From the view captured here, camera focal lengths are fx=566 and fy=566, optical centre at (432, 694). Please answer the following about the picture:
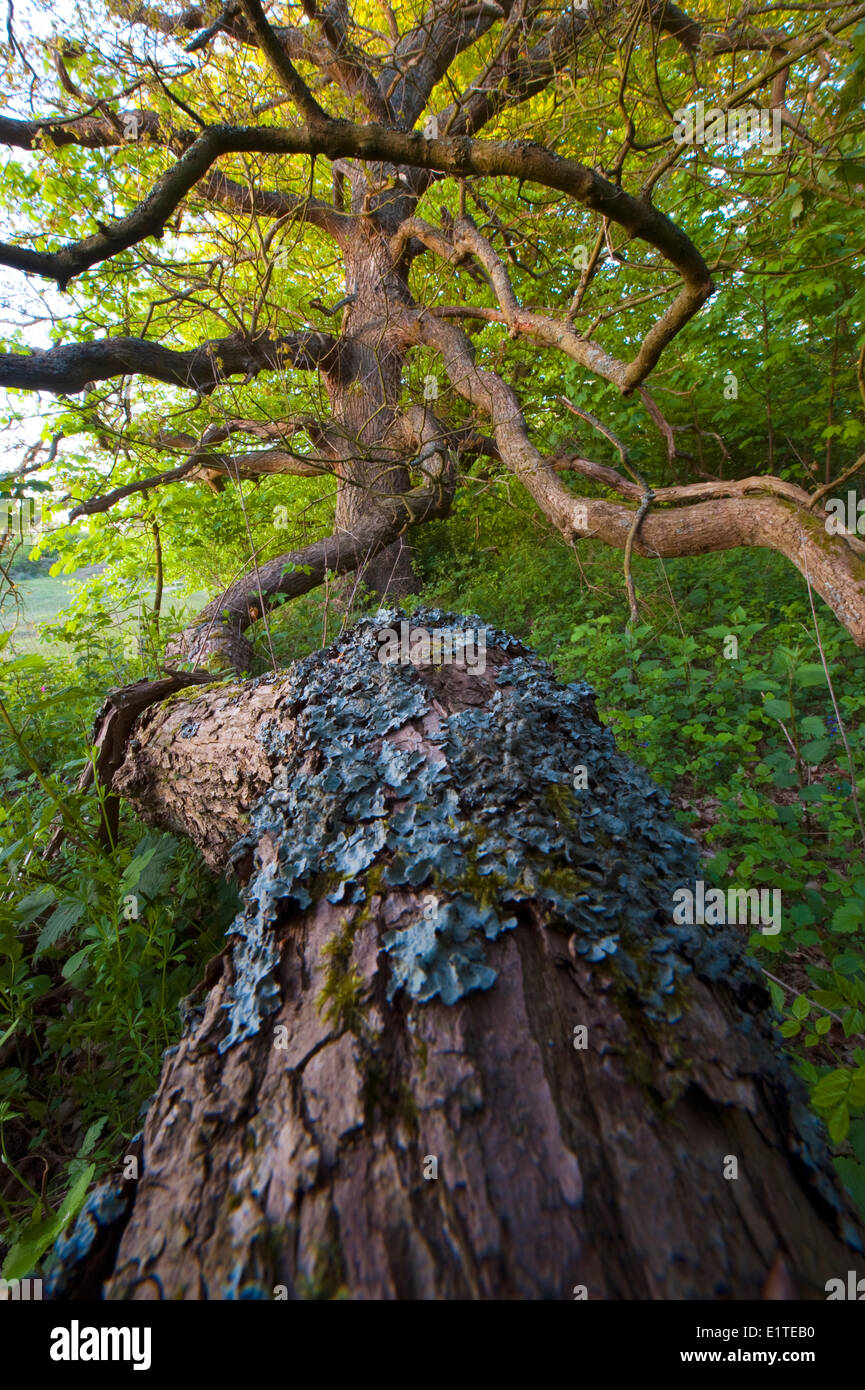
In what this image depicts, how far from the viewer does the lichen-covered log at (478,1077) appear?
2.38ft

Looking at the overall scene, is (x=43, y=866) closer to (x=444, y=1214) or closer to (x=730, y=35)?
(x=444, y=1214)

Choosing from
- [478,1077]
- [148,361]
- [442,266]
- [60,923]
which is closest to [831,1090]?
[478,1077]

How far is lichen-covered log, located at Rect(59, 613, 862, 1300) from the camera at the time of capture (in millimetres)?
724

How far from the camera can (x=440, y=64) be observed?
5.77m

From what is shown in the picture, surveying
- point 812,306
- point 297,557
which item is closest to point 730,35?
point 812,306

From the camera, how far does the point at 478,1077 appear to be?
2.88ft

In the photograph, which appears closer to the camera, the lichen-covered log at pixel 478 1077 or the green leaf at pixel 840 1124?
the lichen-covered log at pixel 478 1077

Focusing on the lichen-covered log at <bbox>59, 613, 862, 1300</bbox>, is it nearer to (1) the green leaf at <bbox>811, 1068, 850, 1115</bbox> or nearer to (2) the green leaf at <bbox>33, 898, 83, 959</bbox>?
(1) the green leaf at <bbox>811, 1068, 850, 1115</bbox>

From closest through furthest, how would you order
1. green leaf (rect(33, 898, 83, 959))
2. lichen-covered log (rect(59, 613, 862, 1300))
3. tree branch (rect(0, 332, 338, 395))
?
lichen-covered log (rect(59, 613, 862, 1300)), green leaf (rect(33, 898, 83, 959)), tree branch (rect(0, 332, 338, 395))

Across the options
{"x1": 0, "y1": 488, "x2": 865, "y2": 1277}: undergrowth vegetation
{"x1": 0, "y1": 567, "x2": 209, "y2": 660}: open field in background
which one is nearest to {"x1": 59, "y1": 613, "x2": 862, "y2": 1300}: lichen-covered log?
{"x1": 0, "y1": 488, "x2": 865, "y2": 1277}: undergrowth vegetation

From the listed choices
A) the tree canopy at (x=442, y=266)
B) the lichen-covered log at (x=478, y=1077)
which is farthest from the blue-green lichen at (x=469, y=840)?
the tree canopy at (x=442, y=266)

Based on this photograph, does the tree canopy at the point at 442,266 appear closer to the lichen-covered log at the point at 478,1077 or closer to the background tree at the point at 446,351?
the background tree at the point at 446,351

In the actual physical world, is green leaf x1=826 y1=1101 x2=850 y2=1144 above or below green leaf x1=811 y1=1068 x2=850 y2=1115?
below

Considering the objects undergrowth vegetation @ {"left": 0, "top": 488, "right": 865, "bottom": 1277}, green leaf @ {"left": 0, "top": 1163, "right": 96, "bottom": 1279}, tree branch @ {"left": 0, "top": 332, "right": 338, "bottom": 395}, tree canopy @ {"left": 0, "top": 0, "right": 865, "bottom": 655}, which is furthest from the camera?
tree branch @ {"left": 0, "top": 332, "right": 338, "bottom": 395}
